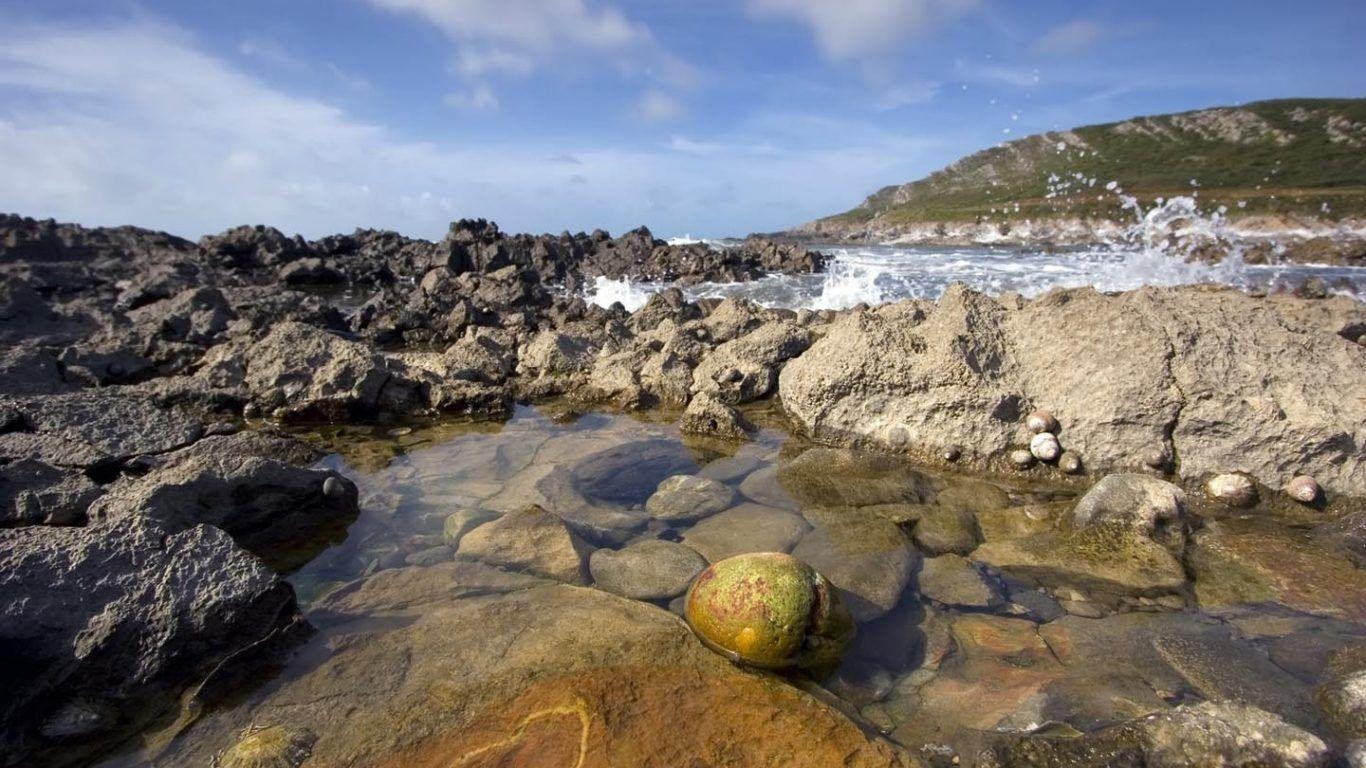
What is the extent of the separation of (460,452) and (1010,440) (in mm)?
5918

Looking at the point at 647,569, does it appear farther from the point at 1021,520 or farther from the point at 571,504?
the point at 1021,520

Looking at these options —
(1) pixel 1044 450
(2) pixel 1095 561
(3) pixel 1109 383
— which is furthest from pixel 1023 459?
(2) pixel 1095 561

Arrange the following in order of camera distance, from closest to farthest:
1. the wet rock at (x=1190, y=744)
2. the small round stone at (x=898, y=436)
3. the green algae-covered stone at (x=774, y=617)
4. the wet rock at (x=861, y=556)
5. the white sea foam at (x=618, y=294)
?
the wet rock at (x=1190, y=744), the green algae-covered stone at (x=774, y=617), the wet rock at (x=861, y=556), the small round stone at (x=898, y=436), the white sea foam at (x=618, y=294)

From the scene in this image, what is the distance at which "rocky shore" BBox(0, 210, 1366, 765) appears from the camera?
3248 millimetres

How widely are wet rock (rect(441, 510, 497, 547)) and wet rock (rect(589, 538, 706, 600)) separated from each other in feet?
3.97

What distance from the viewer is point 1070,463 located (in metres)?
6.21

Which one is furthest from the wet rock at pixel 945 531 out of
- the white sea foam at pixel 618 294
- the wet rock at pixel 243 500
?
the white sea foam at pixel 618 294

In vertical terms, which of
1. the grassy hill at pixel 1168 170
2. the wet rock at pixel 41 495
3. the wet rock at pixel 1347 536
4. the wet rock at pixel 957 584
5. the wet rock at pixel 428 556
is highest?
the grassy hill at pixel 1168 170

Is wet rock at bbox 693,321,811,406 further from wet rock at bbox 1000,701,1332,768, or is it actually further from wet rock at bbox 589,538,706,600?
wet rock at bbox 1000,701,1332,768

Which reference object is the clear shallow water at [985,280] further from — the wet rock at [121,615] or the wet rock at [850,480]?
the wet rock at [121,615]

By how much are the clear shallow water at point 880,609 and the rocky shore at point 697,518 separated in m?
0.07

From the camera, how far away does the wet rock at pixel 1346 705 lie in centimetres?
305

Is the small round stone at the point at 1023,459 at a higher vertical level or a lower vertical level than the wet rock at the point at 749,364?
lower

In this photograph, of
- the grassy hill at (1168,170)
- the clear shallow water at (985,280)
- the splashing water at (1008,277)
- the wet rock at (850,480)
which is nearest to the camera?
the wet rock at (850,480)
